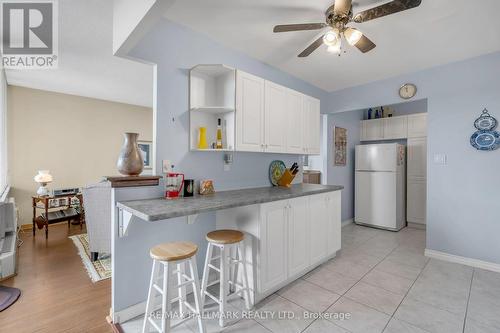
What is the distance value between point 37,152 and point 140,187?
3.94 m

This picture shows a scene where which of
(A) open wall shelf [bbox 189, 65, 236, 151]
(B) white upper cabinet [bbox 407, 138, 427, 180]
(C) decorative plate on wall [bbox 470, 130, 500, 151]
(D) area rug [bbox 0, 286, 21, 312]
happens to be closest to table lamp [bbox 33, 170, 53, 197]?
(D) area rug [bbox 0, 286, 21, 312]

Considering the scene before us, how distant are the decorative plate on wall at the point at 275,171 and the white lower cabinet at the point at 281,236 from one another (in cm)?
63

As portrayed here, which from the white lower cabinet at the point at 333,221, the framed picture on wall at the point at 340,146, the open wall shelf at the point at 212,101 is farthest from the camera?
the framed picture on wall at the point at 340,146

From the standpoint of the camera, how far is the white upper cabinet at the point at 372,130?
478 cm

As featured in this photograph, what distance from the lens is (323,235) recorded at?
2.70 m

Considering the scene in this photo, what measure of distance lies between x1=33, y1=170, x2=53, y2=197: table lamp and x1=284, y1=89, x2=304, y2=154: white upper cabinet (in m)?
4.26

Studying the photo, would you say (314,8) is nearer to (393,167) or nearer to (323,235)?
(323,235)

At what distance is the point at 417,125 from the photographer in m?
4.39

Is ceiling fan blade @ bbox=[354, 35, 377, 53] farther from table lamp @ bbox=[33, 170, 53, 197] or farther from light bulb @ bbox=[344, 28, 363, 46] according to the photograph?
table lamp @ bbox=[33, 170, 53, 197]

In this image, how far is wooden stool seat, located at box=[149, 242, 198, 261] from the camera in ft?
4.94

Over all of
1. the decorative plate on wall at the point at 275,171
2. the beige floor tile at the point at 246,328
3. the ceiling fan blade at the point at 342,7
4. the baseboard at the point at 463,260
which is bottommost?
the beige floor tile at the point at 246,328

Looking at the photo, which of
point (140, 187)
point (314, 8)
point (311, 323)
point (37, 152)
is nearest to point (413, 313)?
point (311, 323)

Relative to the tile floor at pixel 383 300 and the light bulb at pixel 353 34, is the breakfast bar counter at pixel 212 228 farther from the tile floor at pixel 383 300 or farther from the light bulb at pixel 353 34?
the light bulb at pixel 353 34

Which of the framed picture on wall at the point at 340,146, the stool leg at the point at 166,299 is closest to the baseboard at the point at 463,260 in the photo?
the framed picture on wall at the point at 340,146
